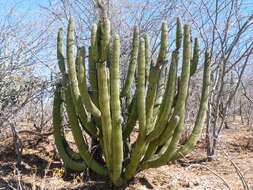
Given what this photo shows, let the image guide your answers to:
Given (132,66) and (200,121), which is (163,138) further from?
(132,66)

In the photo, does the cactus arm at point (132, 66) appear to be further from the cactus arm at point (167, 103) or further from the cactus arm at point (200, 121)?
the cactus arm at point (200, 121)

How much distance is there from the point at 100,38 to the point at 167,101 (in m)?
1.13

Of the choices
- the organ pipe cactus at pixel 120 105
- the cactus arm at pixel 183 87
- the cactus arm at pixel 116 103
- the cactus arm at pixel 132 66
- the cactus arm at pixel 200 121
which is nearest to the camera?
the cactus arm at pixel 116 103

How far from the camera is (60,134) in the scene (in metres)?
4.82

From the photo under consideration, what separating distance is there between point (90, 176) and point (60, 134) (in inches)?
28.5

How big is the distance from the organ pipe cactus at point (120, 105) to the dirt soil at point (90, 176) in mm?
262

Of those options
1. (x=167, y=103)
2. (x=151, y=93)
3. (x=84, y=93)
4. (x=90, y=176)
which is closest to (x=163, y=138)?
(x=167, y=103)

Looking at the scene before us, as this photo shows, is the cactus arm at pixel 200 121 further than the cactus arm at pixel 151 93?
Yes

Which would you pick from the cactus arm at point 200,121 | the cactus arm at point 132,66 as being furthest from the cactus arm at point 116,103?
the cactus arm at point 200,121

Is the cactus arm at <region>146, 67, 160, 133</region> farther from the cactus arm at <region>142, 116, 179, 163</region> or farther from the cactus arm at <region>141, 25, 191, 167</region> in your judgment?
the cactus arm at <region>141, 25, 191, 167</region>

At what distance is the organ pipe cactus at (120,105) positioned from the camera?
3.96 m

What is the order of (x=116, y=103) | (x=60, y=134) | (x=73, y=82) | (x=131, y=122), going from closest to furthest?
(x=116, y=103) → (x=73, y=82) → (x=131, y=122) → (x=60, y=134)

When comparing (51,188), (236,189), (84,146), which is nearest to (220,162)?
(236,189)

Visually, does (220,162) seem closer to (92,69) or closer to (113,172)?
(113,172)
